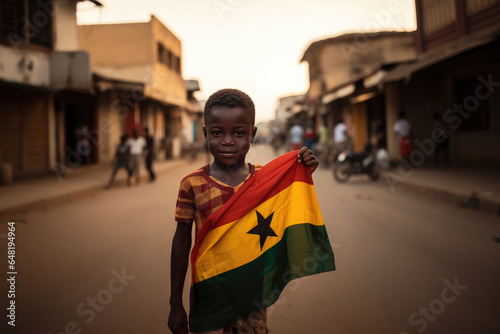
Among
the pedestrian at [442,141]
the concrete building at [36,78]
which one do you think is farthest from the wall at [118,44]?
the pedestrian at [442,141]

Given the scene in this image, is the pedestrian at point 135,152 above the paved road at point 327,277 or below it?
above

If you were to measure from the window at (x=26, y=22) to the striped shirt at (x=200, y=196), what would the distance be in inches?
484

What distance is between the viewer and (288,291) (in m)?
3.01

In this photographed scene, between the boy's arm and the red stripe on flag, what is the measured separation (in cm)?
8

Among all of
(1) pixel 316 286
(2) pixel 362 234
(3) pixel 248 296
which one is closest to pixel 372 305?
(1) pixel 316 286

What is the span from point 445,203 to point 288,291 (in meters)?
5.24

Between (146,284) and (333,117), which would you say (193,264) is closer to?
(146,284)

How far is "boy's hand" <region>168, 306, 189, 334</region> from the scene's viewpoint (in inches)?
56.6

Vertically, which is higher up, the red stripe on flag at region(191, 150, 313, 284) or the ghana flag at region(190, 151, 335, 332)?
the red stripe on flag at region(191, 150, 313, 284)

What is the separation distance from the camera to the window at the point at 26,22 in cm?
1058

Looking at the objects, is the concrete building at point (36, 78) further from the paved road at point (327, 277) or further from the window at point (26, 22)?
the paved road at point (327, 277)

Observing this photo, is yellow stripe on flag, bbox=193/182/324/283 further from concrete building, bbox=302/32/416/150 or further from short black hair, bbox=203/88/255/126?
concrete building, bbox=302/32/416/150

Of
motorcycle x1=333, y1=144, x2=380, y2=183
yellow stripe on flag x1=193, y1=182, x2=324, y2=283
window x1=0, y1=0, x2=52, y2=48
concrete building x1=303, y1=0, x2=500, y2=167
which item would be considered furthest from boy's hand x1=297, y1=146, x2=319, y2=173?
window x1=0, y1=0, x2=52, y2=48

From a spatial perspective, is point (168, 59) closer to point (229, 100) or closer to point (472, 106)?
point (472, 106)
